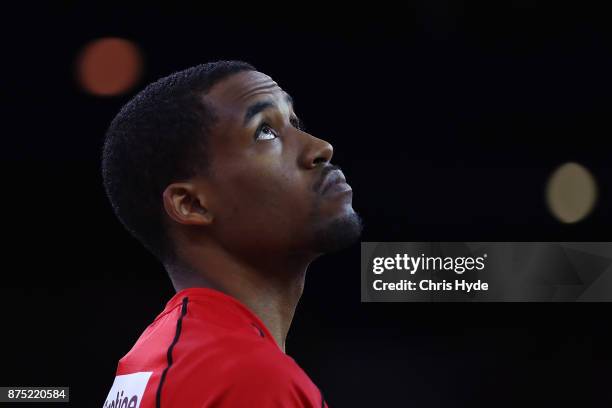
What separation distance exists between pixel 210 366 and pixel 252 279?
0.32m

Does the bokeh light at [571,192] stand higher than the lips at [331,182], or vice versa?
the lips at [331,182]

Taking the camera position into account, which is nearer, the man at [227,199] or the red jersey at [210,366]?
the red jersey at [210,366]

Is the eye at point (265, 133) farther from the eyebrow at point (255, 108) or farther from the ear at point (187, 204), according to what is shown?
the ear at point (187, 204)

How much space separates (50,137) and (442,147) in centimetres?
278

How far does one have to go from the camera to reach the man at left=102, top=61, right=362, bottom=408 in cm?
140

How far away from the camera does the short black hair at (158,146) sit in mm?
1431

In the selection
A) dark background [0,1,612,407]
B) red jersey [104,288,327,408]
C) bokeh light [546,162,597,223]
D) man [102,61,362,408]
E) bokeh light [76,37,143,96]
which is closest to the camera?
red jersey [104,288,327,408]

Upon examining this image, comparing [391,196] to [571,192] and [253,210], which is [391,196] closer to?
[571,192]

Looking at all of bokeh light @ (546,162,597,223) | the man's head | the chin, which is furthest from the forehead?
bokeh light @ (546,162,597,223)

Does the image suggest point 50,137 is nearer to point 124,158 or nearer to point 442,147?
point 442,147

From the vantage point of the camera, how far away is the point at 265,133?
1.45 metres

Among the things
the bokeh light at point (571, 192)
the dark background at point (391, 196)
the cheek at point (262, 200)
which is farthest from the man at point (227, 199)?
the bokeh light at point (571, 192)

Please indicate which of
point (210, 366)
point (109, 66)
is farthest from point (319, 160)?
point (109, 66)

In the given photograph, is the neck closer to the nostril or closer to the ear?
the ear
